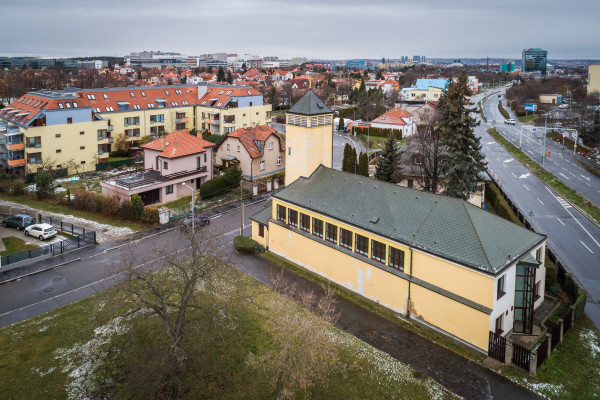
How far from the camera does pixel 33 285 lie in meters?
32.7

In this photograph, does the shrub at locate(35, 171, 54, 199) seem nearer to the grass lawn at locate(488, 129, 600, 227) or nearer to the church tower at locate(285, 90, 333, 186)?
the church tower at locate(285, 90, 333, 186)

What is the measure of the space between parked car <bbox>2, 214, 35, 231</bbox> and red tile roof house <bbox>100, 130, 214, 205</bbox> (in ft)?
27.1

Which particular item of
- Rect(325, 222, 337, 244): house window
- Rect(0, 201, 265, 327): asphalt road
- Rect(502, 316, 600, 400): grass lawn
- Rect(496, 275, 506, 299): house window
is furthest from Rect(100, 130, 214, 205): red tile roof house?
Rect(502, 316, 600, 400): grass lawn

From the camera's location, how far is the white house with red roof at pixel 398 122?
306ft

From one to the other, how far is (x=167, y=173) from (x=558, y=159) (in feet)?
204

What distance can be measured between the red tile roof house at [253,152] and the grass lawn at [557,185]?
119 ft

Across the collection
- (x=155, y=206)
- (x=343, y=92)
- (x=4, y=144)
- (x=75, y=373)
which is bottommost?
(x=75, y=373)

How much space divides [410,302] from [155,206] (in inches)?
1255

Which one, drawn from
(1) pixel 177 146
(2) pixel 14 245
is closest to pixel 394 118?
(1) pixel 177 146

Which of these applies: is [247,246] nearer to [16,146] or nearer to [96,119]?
[16,146]

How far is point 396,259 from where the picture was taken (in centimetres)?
2870

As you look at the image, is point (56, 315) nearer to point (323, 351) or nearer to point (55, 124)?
point (323, 351)

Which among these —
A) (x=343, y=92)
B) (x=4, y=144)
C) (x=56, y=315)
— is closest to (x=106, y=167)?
(x=4, y=144)

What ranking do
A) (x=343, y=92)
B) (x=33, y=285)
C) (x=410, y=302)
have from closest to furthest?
(x=410, y=302) < (x=33, y=285) < (x=343, y=92)
